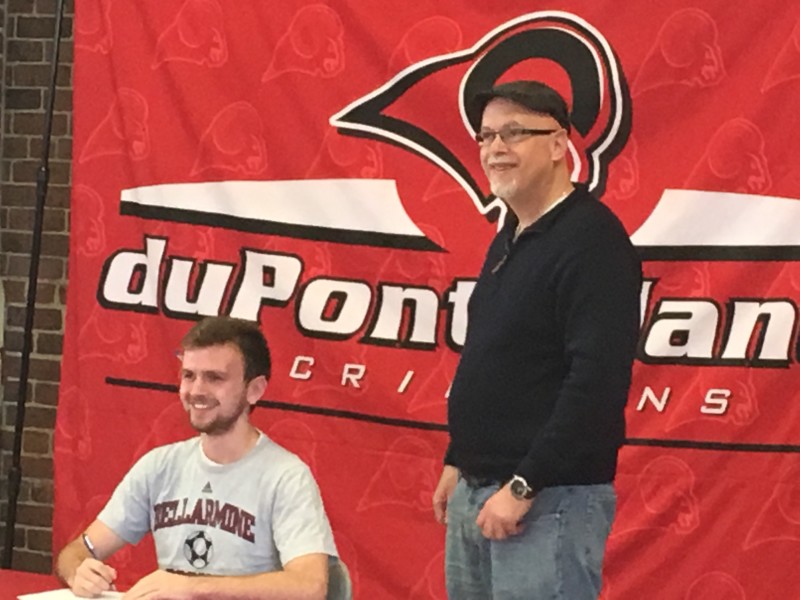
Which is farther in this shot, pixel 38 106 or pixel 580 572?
pixel 38 106

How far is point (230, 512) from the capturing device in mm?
A: 1967

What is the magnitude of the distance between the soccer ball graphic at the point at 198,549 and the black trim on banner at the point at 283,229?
4.17ft

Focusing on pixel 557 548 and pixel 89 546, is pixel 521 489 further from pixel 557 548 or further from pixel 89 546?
pixel 89 546

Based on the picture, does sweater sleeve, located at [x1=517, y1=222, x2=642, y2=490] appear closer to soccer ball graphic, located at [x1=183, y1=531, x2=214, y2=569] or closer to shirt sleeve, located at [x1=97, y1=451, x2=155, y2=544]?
soccer ball graphic, located at [x1=183, y1=531, x2=214, y2=569]

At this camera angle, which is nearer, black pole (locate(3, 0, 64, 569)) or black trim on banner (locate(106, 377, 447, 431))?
→ black trim on banner (locate(106, 377, 447, 431))

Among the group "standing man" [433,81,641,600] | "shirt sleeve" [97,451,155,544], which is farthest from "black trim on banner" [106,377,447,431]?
"shirt sleeve" [97,451,155,544]

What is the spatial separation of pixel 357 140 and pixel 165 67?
1.99 ft

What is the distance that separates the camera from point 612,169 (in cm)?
290

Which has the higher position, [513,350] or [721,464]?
[513,350]

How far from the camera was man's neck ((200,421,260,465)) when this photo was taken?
79.4 inches

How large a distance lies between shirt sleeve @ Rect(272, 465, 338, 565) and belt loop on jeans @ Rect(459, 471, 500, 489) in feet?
0.97

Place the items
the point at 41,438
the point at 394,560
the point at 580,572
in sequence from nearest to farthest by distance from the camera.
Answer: the point at 580,572 → the point at 394,560 → the point at 41,438

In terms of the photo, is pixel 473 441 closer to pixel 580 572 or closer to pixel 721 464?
pixel 580 572

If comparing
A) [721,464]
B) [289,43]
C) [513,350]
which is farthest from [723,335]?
[289,43]
